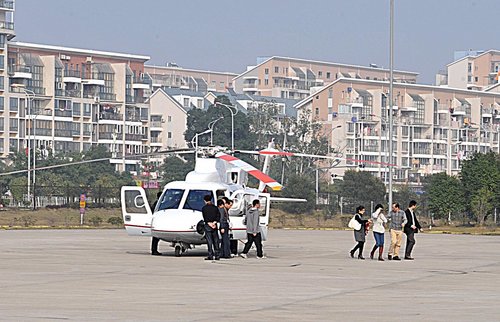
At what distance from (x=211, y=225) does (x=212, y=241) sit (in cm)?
46

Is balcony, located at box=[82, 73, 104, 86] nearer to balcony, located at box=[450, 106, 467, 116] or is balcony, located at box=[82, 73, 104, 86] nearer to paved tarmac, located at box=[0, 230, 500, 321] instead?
balcony, located at box=[450, 106, 467, 116]

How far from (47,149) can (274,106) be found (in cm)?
3646

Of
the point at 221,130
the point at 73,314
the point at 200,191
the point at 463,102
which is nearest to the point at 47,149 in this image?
the point at 221,130

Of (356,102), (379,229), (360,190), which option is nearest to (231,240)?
(379,229)

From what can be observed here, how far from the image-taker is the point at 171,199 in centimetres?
2916

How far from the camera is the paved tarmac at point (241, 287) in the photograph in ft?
50.9

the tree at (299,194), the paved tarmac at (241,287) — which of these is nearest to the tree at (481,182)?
the tree at (299,194)

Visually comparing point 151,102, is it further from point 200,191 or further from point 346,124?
point 200,191

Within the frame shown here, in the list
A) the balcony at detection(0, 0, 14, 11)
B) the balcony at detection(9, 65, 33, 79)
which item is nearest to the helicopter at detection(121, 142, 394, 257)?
the balcony at detection(0, 0, 14, 11)

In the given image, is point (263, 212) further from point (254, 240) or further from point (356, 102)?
point (356, 102)

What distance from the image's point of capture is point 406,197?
262 feet

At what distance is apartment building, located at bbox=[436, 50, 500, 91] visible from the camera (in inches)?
6929

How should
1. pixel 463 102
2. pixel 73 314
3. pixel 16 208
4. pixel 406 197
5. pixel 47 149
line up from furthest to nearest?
1. pixel 463 102
2. pixel 47 149
3. pixel 406 197
4. pixel 16 208
5. pixel 73 314

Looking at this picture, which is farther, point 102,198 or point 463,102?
point 463,102
